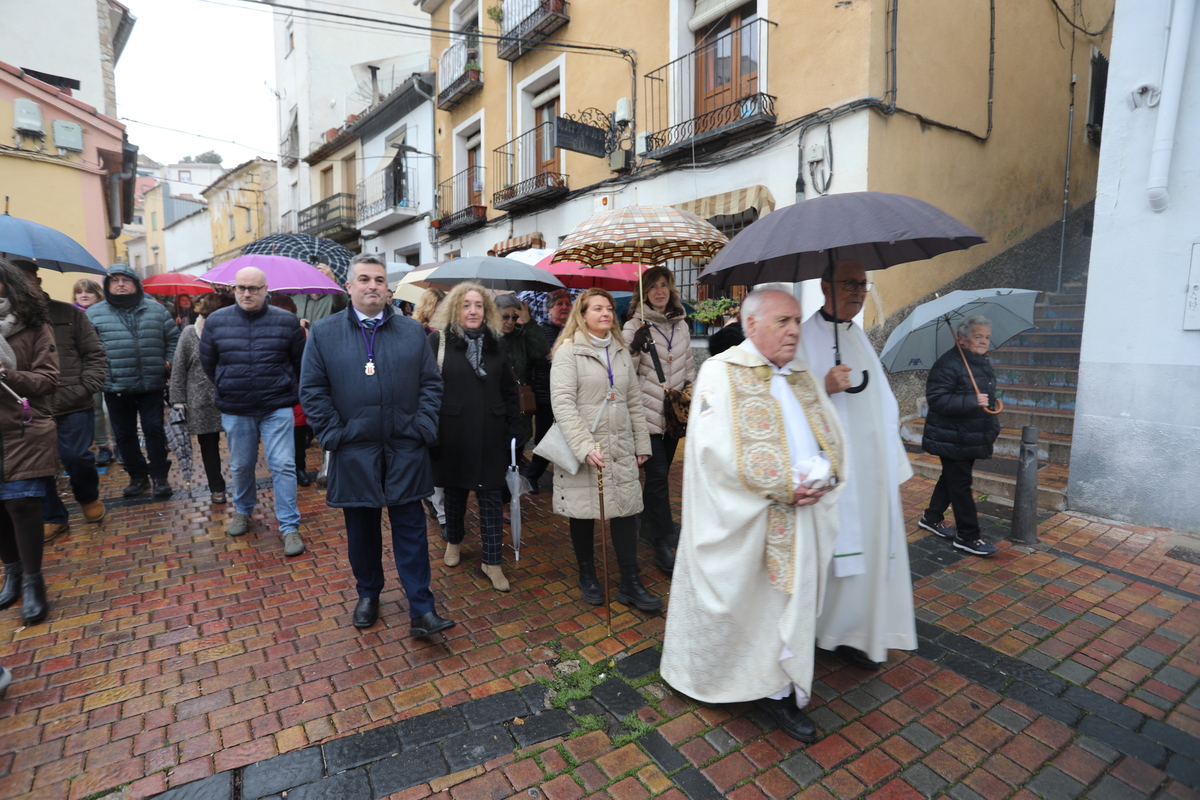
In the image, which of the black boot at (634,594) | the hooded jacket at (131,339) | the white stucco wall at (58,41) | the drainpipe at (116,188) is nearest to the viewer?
the black boot at (634,594)

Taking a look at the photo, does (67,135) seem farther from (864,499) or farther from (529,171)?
(864,499)

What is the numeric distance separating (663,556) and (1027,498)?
2.70m

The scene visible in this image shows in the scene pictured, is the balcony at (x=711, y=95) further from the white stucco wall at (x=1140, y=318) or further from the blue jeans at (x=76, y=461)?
the blue jeans at (x=76, y=461)

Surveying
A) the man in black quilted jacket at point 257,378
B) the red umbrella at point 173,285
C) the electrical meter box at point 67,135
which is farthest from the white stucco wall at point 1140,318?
the electrical meter box at point 67,135

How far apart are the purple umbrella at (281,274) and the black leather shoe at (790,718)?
503 cm

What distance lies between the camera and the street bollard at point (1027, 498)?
4.49 meters

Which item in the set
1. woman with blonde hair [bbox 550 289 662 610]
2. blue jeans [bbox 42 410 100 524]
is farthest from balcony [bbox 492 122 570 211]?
woman with blonde hair [bbox 550 289 662 610]

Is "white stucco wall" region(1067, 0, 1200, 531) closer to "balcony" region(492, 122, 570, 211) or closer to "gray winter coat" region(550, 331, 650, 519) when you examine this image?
"gray winter coat" region(550, 331, 650, 519)

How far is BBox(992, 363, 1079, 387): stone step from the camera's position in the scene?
6.90 metres

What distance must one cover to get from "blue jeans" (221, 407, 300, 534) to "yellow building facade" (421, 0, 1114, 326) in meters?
6.29

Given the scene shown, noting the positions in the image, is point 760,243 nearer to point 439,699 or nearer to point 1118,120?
point 439,699

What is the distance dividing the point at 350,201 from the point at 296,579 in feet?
62.8

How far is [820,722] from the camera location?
8.59ft


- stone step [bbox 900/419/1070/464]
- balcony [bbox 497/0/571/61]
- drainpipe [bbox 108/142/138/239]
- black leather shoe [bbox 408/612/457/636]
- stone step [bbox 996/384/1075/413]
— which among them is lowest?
black leather shoe [bbox 408/612/457/636]
